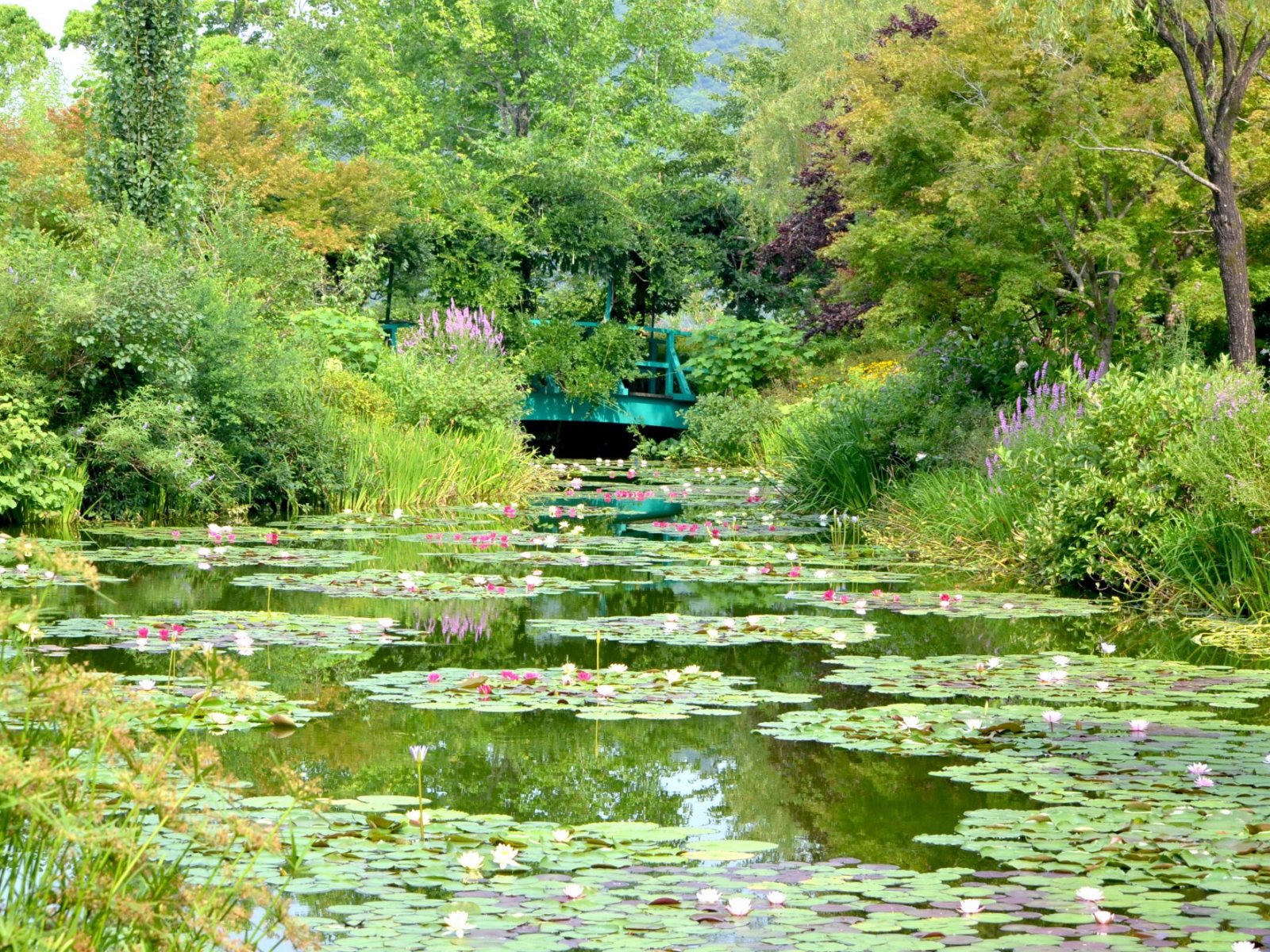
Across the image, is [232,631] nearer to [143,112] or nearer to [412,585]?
[412,585]

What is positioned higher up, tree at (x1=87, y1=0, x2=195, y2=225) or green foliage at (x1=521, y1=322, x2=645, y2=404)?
tree at (x1=87, y1=0, x2=195, y2=225)

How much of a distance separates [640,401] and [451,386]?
1133 centimetres

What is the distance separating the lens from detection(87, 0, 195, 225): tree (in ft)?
46.6

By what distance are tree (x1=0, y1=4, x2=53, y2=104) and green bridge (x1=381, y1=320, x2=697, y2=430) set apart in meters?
27.3

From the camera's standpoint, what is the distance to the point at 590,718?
5180 mm

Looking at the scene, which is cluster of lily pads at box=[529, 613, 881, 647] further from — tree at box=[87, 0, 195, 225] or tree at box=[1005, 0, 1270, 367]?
tree at box=[87, 0, 195, 225]

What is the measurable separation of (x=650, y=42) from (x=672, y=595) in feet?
92.9

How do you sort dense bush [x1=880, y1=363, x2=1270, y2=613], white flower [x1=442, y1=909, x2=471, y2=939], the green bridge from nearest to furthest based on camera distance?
white flower [x1=442, y1=909, x2=471, y2=939] → dense bush [x1=880, y1=363, x2=1270, y2=613] → the green bridge

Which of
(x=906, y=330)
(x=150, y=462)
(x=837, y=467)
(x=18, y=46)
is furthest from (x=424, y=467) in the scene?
(x=18, y=46)

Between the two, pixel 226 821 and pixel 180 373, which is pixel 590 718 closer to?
pixel 226 821

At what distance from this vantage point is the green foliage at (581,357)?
84.3 feet

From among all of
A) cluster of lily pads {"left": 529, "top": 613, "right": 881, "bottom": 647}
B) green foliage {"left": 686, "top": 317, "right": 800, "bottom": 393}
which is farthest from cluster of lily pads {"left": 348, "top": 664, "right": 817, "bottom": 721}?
green foliage {"left": 686, "top": 317, "right": 800, "bottom": 393}

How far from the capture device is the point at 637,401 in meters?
27.0

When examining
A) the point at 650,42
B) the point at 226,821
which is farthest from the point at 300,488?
the point at 650,42
